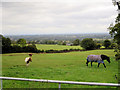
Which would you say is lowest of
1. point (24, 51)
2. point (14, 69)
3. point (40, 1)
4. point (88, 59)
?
point (14, 69)

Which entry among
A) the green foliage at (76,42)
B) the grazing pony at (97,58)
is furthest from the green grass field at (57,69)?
the green foliage at (76,42)

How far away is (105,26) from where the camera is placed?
2850 millimetres

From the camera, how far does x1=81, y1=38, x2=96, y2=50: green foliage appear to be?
2975mm

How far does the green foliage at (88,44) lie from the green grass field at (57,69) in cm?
13

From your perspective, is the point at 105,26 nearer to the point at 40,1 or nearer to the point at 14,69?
the point at 40,1

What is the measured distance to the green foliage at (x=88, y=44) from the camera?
298cm

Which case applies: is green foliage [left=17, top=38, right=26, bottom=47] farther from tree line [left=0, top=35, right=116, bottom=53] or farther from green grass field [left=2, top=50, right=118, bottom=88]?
green grass field [left=2, top=50, right=118, bottom=88]

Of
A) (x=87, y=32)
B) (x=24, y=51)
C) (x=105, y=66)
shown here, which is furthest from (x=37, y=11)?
(x=105, y=66)

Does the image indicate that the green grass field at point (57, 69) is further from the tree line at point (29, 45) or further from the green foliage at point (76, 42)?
the green foliage at point (76, 42)

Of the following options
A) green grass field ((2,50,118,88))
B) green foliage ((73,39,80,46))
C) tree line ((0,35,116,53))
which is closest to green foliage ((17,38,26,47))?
tree line ((0,35,116,53))

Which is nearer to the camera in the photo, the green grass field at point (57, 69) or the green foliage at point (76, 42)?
the green grass field at point (57, 69)

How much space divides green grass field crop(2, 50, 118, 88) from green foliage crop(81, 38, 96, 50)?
13 centimetres

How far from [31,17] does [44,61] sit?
1046mm

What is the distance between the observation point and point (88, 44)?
3006 mm
